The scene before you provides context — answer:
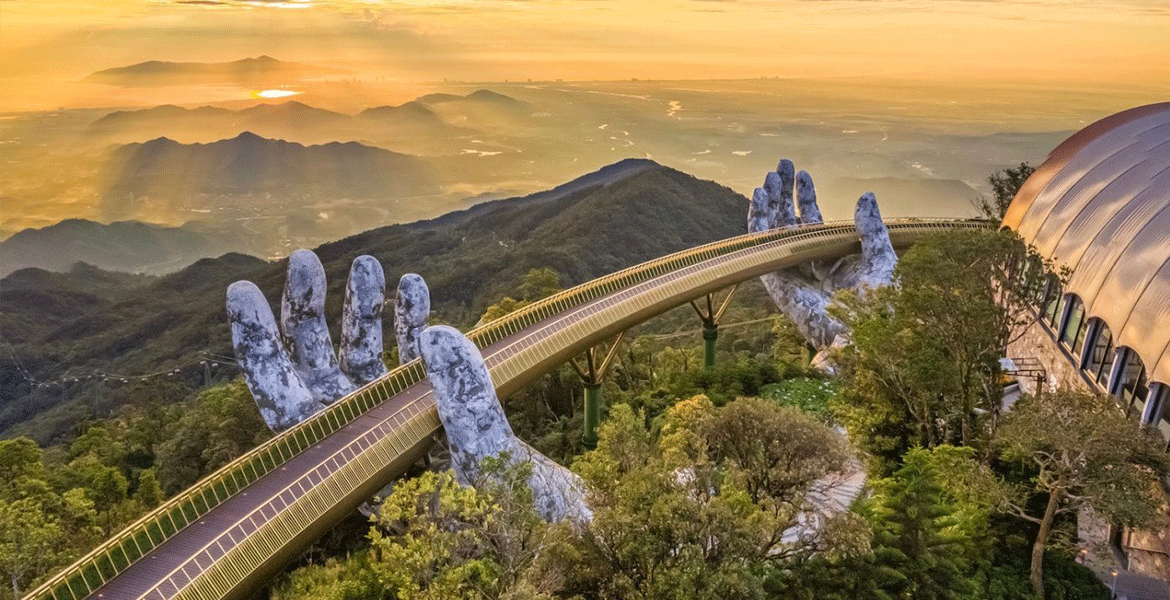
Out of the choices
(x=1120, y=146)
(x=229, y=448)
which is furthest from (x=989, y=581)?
(x=229, y=448)

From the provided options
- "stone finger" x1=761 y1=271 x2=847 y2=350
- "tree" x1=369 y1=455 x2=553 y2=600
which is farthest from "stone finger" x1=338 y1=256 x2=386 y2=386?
"stone finger" x1=761 y1=271 x2=847 y2=350

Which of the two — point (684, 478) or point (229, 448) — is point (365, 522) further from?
point (684, 478)

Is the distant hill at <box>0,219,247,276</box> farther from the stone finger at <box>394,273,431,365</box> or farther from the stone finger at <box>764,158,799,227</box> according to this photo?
the stone finger at <box>394,273,431,365</box>

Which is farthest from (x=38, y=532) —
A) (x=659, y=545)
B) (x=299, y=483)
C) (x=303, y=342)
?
(x=659, y=545)

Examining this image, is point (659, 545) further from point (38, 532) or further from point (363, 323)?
point (38, 532)

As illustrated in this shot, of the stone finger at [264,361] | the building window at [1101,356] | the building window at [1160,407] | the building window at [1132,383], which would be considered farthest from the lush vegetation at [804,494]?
the stone finger at [264,361]

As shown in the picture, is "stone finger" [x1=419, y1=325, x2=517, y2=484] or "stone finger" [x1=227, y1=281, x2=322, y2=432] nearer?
"stone finger" [x1=419, y1=325, x2=517, y2=484]
